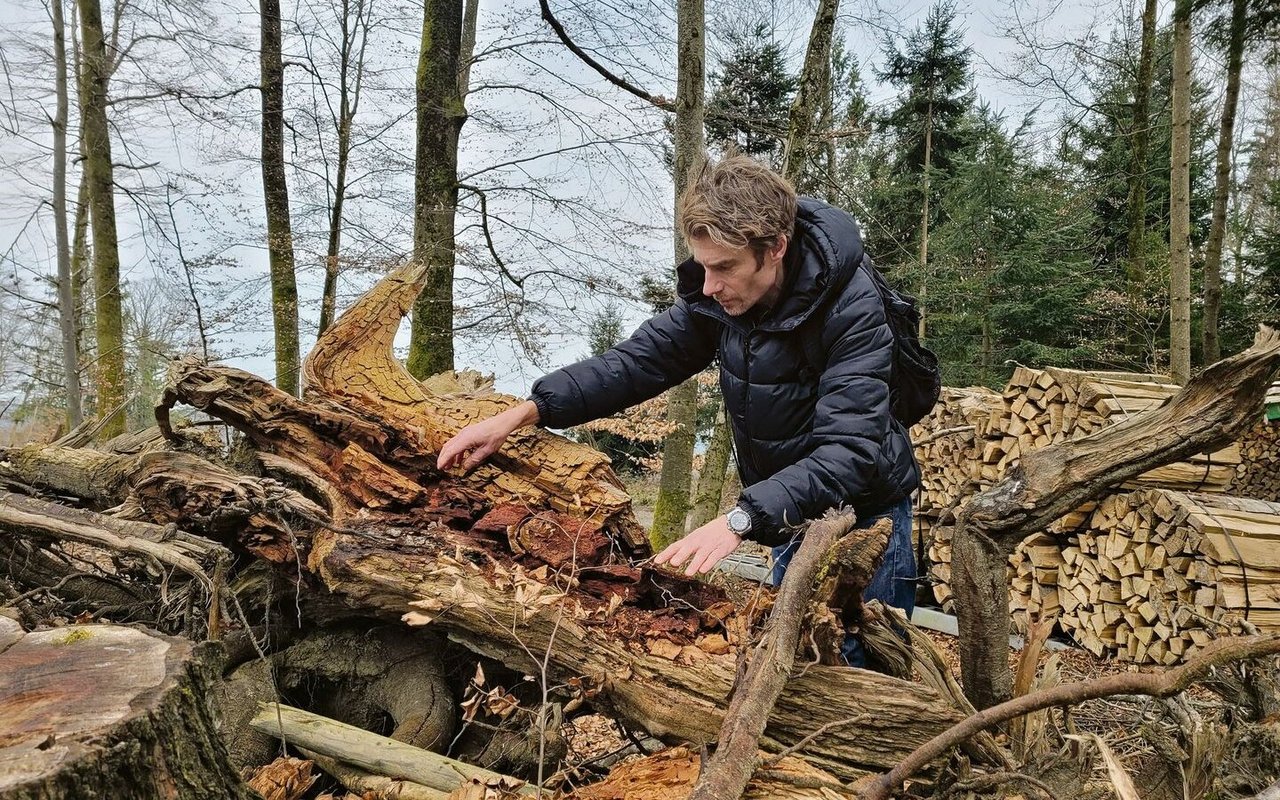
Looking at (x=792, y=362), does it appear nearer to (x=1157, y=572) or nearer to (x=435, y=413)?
(x=435, y=413)

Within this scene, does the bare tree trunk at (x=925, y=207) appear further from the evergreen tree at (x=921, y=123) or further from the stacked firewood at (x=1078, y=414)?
the stacked firewood at (x=1078, y=414)

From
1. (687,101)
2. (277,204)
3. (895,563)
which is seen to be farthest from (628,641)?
(277,204)

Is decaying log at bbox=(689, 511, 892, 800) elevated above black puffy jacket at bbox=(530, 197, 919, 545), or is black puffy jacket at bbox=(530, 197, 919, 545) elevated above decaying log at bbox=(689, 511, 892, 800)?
black puffy jacket at bbox=(530, 197, 919, 545)

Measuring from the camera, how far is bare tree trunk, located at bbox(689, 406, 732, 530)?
6.84 meters

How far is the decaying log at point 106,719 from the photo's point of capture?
1145mm

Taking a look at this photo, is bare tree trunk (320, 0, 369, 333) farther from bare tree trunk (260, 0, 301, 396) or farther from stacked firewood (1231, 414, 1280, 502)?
stacked firewood (1231, 414, 1280, 502)

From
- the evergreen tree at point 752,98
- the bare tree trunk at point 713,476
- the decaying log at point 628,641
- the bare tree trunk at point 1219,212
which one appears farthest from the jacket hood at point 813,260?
the bare tree trunk at point 1219,212

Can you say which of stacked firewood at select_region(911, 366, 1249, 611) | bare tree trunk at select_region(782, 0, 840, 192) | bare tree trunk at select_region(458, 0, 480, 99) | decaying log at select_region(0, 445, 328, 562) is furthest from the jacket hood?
bare tree trunk at select_region(458, 0, 480, 99)

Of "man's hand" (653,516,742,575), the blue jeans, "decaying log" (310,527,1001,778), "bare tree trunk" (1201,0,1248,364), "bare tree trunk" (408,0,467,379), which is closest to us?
"man's hand" (653,516,742,575)

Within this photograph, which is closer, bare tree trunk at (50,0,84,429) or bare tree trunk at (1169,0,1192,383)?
bare tree trunk at (1169,0,1192,383)

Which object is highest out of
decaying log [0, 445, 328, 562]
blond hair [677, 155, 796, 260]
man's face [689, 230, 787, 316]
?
blond hair [677, 155, 796, 260]

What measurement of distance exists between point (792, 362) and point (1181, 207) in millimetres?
8691

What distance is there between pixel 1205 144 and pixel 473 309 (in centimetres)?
1372

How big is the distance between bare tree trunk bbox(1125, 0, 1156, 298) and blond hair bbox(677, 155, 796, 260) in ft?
33.4
